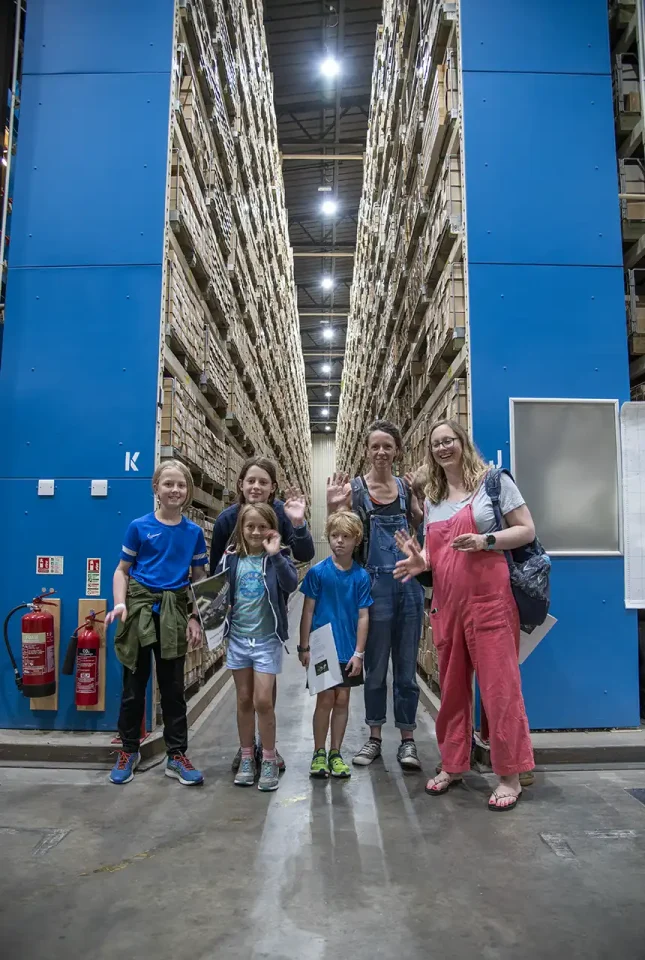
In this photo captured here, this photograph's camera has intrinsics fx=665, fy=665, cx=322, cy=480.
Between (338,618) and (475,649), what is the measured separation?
2.41 ft

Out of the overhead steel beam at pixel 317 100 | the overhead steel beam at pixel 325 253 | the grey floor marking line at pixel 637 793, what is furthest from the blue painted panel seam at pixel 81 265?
the overhead steel beam at pixel 325 253

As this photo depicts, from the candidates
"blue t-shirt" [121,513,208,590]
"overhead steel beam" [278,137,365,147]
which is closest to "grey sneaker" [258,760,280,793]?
"blue t-shirt" [121,513,208,590]

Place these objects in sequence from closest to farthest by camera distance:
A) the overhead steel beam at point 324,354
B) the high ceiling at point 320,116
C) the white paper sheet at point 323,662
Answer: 1. the white paper sheet at point 323,662
2. the high ceiling at point 320,116
3. the overhead steel beam at point 324,354

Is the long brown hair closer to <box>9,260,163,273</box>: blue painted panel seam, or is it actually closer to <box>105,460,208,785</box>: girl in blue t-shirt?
<box>105,460,208,785</box>: girl in blue t-shirt

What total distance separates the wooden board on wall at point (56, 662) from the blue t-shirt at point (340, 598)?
5.28 ft

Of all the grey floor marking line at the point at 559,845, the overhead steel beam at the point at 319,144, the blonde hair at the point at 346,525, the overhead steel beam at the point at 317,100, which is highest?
the overhead steel beam at the point at 317,100

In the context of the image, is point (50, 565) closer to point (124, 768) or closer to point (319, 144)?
point (124, 768)

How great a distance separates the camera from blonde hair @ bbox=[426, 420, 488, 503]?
10.9 ft

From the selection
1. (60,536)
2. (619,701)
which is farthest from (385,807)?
(60,536)

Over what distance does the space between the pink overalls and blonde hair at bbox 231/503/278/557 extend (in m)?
0.84

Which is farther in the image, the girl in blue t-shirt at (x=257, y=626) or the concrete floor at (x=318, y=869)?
the girl in blue t-shirt at (x=257, y=626)

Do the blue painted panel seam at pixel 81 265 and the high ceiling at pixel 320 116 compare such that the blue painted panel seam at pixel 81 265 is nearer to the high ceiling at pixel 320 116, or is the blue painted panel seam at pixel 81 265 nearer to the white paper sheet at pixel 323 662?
the white paper sheet at pixel 323 662

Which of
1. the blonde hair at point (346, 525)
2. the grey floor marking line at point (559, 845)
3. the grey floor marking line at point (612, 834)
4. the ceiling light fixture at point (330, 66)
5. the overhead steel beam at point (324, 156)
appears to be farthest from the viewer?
the overhead steel beam at point (324, 156)

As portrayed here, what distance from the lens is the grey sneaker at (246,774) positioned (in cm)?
339
